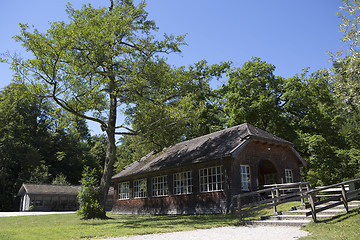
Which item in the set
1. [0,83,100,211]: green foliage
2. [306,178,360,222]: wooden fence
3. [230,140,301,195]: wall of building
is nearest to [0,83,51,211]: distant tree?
[0,83,100,211]: green foliage

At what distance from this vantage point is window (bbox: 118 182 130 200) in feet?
88.1

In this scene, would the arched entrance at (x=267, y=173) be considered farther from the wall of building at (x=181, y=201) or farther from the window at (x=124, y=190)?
the window at (x=124, y=190)

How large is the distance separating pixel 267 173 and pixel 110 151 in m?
11.6

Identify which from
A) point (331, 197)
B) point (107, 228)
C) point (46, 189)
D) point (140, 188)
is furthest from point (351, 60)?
point (46, 189)

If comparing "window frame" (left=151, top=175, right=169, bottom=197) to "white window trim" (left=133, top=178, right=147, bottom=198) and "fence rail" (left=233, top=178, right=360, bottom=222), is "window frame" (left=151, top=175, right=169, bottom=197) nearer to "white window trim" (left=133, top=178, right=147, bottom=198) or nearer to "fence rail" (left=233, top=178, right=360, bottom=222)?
"white window trim" (left=133, top=178, right=147, bottom=198)

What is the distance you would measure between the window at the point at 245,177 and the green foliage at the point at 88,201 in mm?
8606

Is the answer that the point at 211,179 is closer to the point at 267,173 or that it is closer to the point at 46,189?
the point at 267,173

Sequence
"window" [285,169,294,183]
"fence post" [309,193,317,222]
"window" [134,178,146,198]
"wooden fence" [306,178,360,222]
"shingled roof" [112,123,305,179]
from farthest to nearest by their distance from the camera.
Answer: "window" [134,178,146,198]
"window" [285,169,294,183]
"shingled roof" [112,123,305,179]
"wooden fence" [306,178,360,222]
"fence post" [309,193,317,222]

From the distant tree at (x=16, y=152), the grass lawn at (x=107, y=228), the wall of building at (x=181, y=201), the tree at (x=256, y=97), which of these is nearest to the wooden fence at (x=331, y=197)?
the grass lawn at (x=107, y=228)

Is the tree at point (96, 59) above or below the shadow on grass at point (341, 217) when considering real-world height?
above

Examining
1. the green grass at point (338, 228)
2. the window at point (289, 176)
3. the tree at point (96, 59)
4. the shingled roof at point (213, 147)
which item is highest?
the tree at point (96, 59)

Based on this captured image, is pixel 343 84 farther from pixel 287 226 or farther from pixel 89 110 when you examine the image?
pixel 89 110

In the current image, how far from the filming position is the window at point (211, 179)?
17722mm

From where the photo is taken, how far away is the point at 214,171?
715 inches
